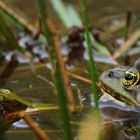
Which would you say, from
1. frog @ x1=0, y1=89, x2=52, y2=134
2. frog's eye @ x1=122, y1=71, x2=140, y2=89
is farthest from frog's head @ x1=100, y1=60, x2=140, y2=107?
frog @ x1=0, y1=89, x2=52, y2=134

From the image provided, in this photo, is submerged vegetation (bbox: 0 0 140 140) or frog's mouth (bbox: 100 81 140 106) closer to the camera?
submerged vegetation (bbox: 0 0 140 140)

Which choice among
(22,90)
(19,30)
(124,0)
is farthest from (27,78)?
(124,0)

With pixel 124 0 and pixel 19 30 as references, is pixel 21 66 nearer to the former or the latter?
pixel 19 30

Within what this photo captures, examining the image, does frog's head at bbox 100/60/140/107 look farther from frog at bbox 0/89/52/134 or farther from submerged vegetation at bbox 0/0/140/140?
frog at bbox 0/89/52/134

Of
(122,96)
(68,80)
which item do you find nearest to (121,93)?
(122,96)

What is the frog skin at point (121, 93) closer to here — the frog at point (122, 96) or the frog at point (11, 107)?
the frog at point (122, 96)

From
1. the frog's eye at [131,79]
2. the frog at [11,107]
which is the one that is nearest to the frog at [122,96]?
the frog's eye at [131,79]

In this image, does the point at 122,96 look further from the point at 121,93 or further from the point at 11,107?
the point at 11,107
